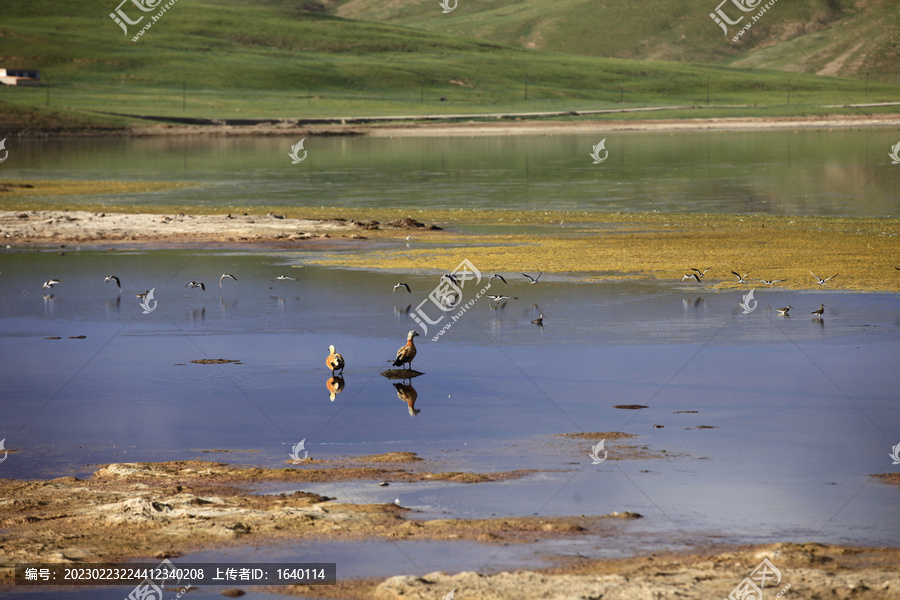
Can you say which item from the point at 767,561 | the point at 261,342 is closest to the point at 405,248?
the point at 261,342

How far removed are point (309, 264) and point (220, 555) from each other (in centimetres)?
1863

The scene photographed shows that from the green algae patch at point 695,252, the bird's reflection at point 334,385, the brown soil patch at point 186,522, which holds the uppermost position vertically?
the green algae patch at point 695,252

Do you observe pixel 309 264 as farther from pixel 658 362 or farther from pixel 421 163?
pixel 421 163

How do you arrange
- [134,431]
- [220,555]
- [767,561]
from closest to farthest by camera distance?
[767,561]
[220,555]
[134,431]

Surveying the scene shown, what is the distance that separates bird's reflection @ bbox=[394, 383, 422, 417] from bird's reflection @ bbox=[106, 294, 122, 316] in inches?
324

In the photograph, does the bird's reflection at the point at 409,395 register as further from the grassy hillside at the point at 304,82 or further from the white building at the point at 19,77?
the white building at the point at 19,77

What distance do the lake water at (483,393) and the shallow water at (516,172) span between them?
16.5 m

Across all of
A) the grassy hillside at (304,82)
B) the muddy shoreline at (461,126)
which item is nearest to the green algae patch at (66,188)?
the muddy shoreline at (461,126)

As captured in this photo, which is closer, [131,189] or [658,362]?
[658,362]

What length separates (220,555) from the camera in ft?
30.6

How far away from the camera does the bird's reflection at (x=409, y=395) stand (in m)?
14.3

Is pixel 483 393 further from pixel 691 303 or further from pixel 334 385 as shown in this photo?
pixel 691 303
